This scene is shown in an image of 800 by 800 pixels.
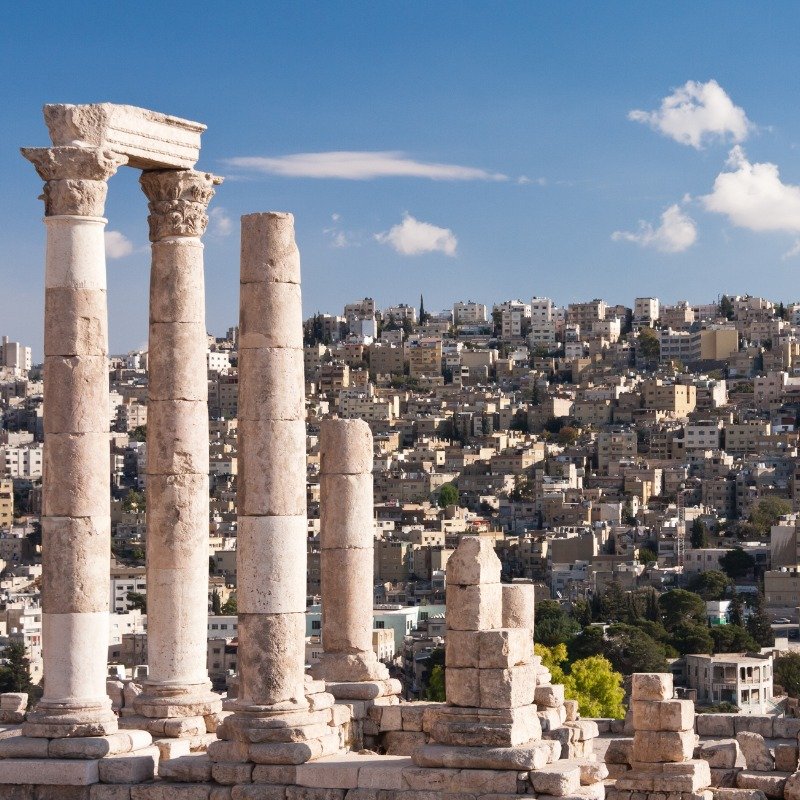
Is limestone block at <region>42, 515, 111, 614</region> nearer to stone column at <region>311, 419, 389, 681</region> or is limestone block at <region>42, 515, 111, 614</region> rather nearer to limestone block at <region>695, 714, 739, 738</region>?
stone column at <region>311, 419, 389, 681</region>

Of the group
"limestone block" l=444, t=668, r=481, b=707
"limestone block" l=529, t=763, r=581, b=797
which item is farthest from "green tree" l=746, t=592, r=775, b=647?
"limestone block" l=529, t=763, r=581, b=797

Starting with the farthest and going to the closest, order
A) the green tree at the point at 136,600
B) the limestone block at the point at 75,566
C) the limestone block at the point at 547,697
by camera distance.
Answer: the green tree at the point at 136,600
the limestone block at the point at 547,697
the limestone block at the point at 75,566

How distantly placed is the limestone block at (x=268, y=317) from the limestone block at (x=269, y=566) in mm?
2011

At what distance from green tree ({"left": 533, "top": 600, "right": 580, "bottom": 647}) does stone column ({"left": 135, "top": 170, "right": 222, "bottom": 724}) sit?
2983 inches

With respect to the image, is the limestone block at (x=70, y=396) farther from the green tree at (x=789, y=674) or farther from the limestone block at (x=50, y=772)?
the green tree at (x=789, y=674)

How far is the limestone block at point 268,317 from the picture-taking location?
2634 cm

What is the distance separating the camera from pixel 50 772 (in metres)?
25.0

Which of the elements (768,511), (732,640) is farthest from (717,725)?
(768,511)

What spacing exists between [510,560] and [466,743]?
125327 millimetres

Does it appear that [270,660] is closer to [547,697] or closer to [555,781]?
[555,781]

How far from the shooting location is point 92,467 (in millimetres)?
26156

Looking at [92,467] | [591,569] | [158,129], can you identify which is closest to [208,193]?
[158,129]

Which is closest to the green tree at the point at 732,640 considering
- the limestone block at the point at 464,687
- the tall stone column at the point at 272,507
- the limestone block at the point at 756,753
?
the limestone block at the point at 756,753

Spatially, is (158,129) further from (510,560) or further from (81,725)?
(510,560)
